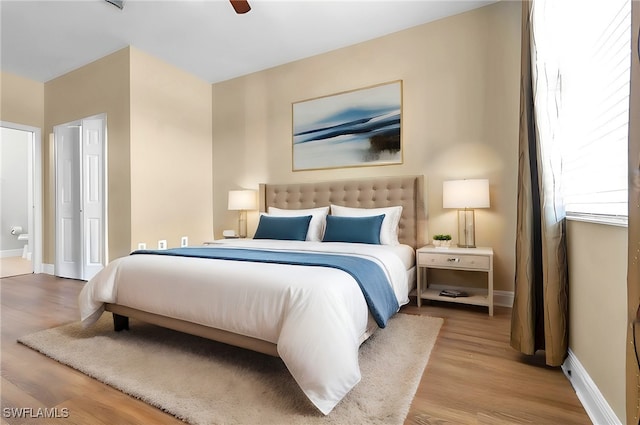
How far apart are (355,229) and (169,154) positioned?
2.82m

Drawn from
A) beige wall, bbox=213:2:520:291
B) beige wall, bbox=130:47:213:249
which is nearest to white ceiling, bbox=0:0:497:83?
beige wall, bbox=213:2:520:291

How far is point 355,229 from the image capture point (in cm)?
304

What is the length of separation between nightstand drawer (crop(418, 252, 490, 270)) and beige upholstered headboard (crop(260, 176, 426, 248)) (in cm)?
41

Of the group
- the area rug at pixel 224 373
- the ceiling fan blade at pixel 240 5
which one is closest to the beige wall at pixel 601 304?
the area rug at pixel 224 373

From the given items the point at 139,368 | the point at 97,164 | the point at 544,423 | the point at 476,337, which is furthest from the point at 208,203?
the point at 544,423

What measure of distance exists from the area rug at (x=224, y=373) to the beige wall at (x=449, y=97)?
1.52 metres

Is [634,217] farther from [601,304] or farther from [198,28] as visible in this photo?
[198,28]

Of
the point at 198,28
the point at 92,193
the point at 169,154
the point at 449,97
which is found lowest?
the point at 92,193

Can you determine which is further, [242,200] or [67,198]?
[67,198]

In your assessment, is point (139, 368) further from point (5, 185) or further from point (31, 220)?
point (5, 185)

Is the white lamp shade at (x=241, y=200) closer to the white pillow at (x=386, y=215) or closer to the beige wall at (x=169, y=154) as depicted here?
the beige wall at (x=169, y=154)

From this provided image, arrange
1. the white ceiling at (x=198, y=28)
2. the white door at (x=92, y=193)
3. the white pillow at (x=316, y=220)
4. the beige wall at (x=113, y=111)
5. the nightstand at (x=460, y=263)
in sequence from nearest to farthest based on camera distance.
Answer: the nightstand at (x=460, y=263) < the white ceiling at (x=198, y=28) < the white pillow at (x=316, y=220) < the beige wall at (x=113, y=111) < the white door at (x=92, y=193)

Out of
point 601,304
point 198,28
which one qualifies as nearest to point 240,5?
point 198,28

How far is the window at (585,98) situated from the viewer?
1.25 m
